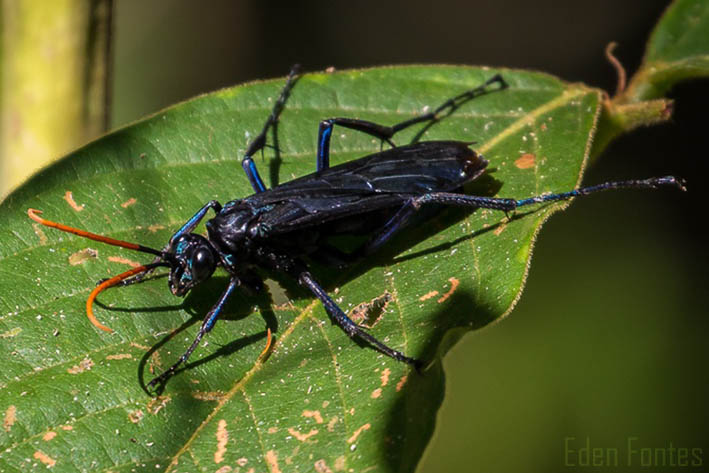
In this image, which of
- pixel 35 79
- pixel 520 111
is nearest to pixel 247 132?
pixel 35 79

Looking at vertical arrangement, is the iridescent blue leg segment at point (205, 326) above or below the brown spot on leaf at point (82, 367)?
below

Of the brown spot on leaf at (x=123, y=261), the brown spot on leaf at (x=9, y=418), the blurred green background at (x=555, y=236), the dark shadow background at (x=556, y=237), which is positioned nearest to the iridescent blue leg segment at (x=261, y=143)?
the brown spot on leaf at (x=123, y=261)

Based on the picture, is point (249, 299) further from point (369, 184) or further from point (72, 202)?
point (72, 202)

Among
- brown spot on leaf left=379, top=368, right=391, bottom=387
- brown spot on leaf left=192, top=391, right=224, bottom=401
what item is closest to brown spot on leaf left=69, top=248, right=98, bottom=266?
brown spot on leaf left=192, top=391, right=224, bottom=401

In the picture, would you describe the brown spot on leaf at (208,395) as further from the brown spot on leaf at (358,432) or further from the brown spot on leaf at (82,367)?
the brown spot on leaf at (358,432)

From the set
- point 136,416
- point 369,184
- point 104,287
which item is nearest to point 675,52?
point 369,184
